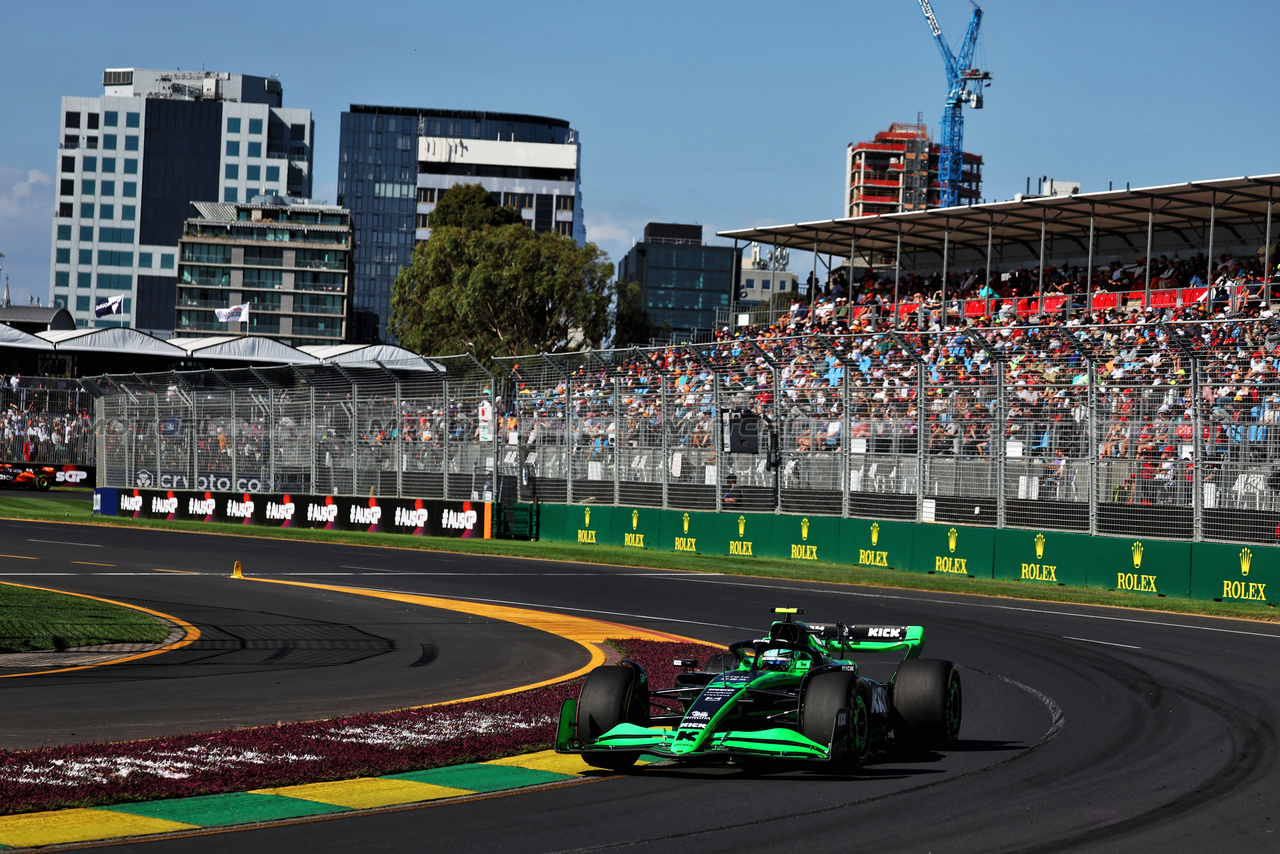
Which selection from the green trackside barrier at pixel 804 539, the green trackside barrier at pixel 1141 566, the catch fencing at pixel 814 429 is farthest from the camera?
the green trackside barrier at pixel 804 539

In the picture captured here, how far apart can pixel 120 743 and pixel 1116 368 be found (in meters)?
19.5

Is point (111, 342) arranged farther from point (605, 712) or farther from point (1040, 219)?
point (605, 712)

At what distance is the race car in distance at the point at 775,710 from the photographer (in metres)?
7.65

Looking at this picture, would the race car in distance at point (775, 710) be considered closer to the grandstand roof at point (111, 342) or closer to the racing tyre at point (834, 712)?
the racing tyre at point (834, 712)

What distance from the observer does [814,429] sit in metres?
26.7

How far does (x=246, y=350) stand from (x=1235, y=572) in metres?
54.4

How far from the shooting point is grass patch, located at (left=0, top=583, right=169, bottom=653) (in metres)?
12.9

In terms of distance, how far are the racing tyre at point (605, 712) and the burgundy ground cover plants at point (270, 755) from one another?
713 millimetres

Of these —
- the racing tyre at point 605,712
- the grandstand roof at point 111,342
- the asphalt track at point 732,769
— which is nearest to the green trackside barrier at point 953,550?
the asphalt track at point 732,769

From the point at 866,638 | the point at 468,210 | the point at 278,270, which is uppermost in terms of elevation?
the point at 278,270

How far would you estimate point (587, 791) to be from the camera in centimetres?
747

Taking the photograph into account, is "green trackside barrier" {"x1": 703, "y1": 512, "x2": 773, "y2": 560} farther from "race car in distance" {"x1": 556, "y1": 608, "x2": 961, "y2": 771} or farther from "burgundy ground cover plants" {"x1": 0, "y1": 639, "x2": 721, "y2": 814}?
"race car in distance" {"x1": 556, "y1": 608, "x2": 961, "y2": 771}

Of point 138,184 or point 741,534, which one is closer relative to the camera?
point 741,534

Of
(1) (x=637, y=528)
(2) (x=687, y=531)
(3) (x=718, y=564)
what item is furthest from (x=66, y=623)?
(1) (x=637, y=528)
